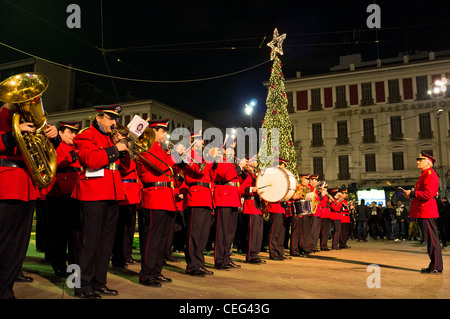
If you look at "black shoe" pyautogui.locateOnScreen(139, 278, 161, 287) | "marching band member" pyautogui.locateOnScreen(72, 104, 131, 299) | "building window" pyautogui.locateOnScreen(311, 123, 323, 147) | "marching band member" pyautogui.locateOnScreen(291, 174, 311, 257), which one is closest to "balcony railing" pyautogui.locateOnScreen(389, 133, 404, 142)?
"building window" pyautogui.locateOnScreen(311, 123, 323, 147)

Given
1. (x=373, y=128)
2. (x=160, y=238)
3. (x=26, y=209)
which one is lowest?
(x=160, y=238)

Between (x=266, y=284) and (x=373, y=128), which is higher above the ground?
(x=373, y=128)

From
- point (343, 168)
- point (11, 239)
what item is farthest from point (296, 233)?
point (343, 168)

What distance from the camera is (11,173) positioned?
394 cm

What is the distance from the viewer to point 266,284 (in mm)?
5402

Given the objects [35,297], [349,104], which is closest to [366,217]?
[35,297]

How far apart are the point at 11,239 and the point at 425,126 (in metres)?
41.7

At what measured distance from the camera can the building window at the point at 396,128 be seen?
1548 inches

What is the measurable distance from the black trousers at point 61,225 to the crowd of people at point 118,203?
2 cm

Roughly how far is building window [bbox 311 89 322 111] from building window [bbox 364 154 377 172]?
7419 millimetres
